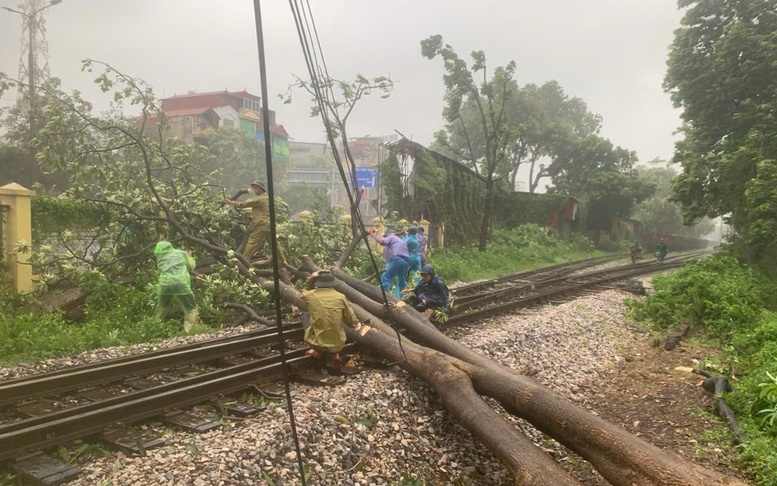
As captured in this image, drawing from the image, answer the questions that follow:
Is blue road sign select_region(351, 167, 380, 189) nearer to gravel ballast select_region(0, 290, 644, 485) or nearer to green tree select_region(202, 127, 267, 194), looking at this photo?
green tree select_region(202, 127, 267, 194)

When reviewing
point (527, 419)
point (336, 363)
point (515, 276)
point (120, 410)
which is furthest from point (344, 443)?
point (515, 276)

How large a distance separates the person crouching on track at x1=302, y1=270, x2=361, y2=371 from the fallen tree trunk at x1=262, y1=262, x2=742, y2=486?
1.98ft

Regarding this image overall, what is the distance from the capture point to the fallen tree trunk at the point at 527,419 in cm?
376

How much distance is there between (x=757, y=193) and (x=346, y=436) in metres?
12.4

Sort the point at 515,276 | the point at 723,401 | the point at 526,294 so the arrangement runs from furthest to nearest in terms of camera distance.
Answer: the point at 515,276 < the point at 526,294 < the point at 723,401

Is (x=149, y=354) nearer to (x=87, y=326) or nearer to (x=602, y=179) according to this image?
(x=87, y=326)

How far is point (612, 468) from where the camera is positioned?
4023mm

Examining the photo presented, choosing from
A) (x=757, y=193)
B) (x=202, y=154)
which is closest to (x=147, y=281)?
(x=202, y=154)

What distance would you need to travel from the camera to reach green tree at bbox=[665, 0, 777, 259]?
13.2 m

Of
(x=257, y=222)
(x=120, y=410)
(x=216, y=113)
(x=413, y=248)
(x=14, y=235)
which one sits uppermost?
(x=216, y=113)

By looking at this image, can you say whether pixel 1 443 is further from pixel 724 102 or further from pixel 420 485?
pixel 724 102

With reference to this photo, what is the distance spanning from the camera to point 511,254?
23172 mm

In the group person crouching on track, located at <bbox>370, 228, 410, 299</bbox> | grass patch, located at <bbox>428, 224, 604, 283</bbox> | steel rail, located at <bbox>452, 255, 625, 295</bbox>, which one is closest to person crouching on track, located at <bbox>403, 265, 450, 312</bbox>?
person crouching on track, located at <bbox>370, 228, 410, 299</bbox>

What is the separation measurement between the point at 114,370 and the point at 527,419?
430cm
